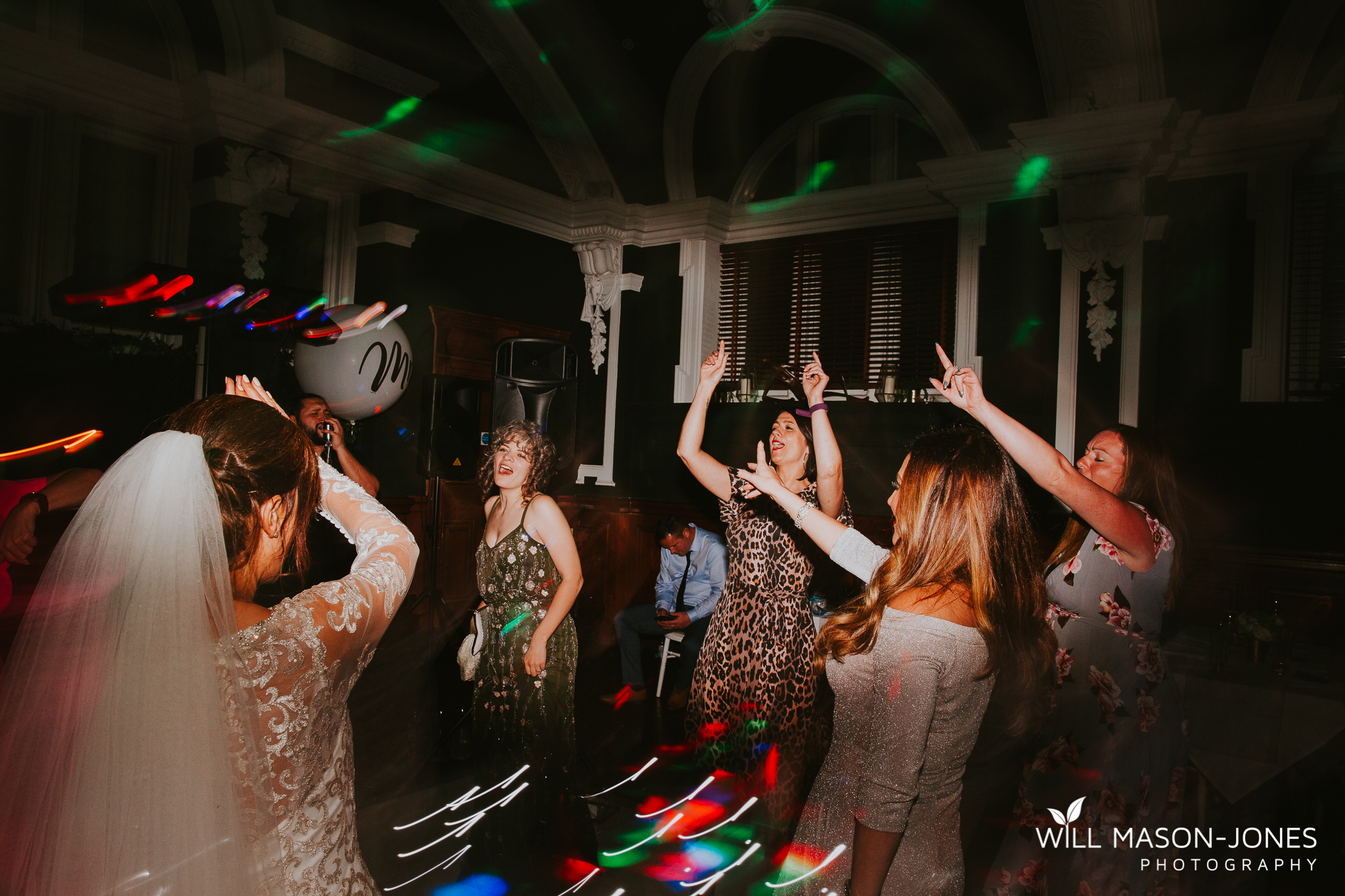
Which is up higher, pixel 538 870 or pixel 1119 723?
pixel 1119 723

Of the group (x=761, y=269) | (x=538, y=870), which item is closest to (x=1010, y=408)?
(x=761, y=269)

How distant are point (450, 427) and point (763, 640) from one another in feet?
8.84

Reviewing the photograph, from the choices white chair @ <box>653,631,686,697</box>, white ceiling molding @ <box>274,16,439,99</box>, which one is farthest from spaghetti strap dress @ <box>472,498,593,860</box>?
white ceiling molding @ <box>274,16,439,99</box>

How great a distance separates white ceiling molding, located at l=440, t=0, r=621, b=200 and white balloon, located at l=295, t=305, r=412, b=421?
1.99 m

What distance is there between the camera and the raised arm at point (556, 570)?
2.27m

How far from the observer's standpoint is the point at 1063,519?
404 cm

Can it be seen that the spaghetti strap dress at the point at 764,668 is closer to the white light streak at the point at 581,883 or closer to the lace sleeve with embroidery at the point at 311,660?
the white light streak at the point at 581,883

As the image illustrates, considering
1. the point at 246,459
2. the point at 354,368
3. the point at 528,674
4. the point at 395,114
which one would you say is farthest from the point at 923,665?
the point at 395,114

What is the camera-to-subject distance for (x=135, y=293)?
12.2ft

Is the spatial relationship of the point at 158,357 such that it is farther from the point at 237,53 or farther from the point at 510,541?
the point at 510,541

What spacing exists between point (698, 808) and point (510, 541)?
1209 millimetres

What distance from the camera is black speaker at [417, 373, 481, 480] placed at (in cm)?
430

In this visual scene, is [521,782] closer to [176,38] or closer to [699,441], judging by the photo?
[699,441]

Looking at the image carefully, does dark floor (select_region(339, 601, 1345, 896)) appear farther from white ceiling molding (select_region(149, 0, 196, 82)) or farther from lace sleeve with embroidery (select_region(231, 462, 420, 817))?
white ceiling molding (select_region(149, 0, 196, 82))
